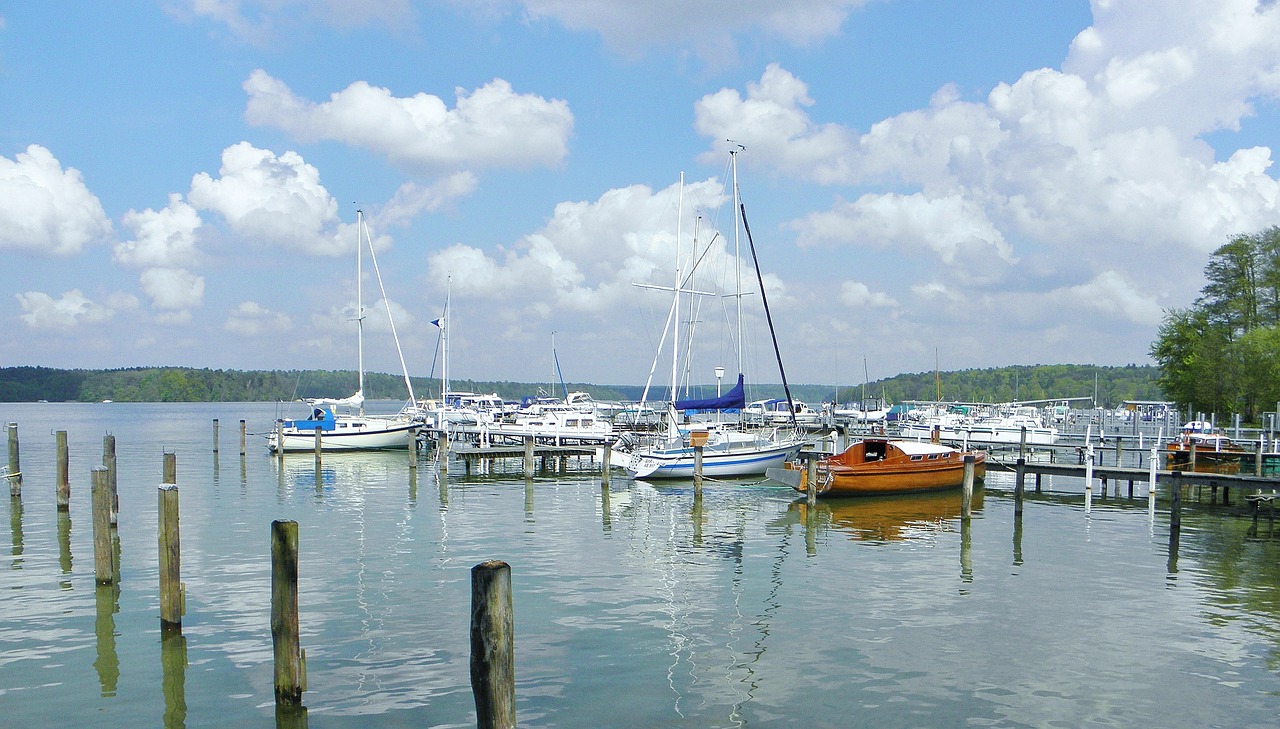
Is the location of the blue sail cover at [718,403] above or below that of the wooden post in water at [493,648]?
above

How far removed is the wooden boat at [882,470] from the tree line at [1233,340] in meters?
33.4

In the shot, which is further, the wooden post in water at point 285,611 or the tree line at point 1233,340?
the tree line at point 1233,340

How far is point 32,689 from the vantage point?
13156 millimetres

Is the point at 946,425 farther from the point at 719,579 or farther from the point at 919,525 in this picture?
the point at 719,579

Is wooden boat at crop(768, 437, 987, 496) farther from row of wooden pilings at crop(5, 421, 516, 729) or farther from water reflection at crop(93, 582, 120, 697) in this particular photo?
water reflection at crop(93, 582, 120, 697)

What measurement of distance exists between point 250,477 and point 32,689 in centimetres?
3467

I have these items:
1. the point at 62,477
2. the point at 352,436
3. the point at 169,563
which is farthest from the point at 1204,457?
the point at 352,436

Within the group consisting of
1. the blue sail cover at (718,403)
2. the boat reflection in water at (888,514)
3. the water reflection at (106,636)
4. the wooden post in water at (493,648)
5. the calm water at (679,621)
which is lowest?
the boat reflection in water at (888,514)

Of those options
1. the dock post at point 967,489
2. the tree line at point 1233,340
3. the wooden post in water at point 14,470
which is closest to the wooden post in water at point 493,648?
the dock post at point 967,489

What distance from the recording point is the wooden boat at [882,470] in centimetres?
3672

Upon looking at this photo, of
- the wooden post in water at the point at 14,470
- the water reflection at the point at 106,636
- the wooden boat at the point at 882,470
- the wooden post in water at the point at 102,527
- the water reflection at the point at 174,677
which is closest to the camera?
the water reflection at the point at 174,677

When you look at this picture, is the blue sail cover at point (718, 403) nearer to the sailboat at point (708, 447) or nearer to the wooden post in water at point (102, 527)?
the sailboat at point (708, 447)

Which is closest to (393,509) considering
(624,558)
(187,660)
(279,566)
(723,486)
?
(624,558)

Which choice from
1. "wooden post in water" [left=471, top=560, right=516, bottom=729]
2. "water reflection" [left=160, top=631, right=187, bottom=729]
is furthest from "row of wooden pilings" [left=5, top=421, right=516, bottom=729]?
"water reflection" [left=160, top=631, right=187, bottom=729]
